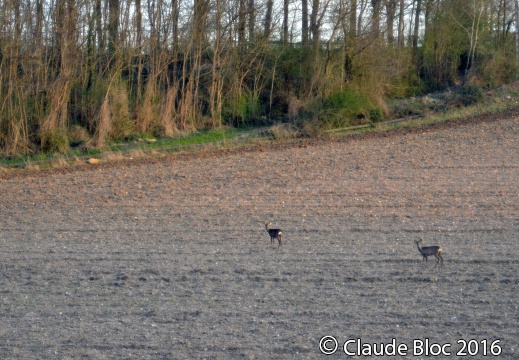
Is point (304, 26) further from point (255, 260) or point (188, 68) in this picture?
point (255, 260)

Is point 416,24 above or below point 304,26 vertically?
above

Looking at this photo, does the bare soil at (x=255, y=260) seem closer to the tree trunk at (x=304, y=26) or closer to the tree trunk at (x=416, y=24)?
the tree trunk at (x=304, y=26)

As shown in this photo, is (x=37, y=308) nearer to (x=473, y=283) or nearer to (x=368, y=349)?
(x=368, y=349)

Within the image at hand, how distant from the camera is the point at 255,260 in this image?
10023mm

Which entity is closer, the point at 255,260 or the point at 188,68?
the point at 255,260

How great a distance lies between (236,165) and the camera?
20734 millimetres

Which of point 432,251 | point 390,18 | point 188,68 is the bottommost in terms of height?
point 432,251

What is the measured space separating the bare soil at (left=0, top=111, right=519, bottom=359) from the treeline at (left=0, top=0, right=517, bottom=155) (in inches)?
348

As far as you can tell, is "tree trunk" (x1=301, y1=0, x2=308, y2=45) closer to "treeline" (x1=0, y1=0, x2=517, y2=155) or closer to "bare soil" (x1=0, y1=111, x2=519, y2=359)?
"treeline" (x1=0, y1=0, x2=517, y2=155)

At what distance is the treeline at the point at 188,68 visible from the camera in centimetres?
2747

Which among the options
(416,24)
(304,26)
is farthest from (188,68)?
(416,24)

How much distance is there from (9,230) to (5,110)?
51.2 ft

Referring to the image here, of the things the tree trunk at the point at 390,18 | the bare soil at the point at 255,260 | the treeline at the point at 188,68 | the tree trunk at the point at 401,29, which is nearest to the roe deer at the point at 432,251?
the bare soil at the point at 255,260

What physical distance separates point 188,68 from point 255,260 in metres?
23.2
